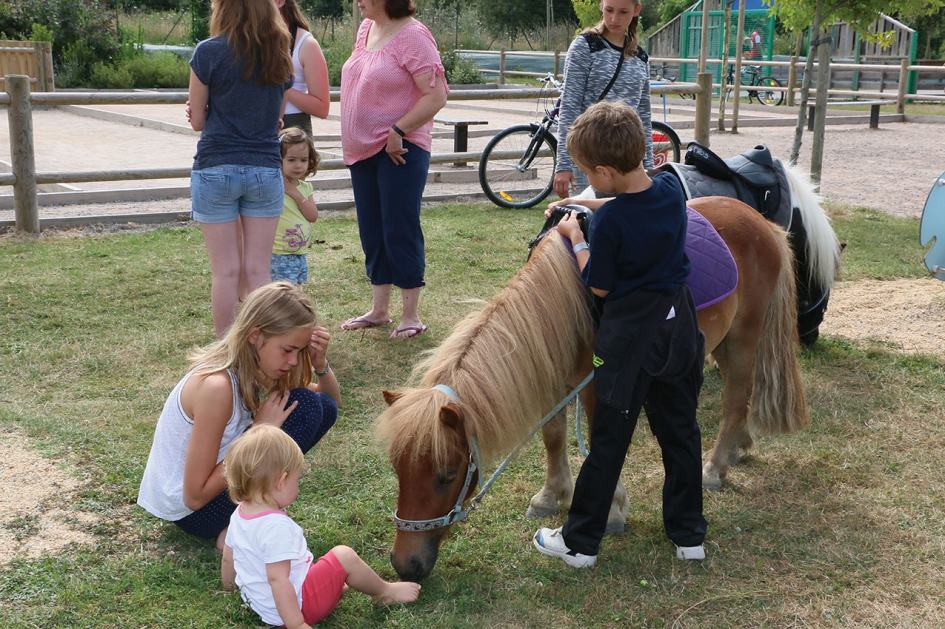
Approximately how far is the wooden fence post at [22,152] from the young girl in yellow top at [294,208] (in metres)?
3.39

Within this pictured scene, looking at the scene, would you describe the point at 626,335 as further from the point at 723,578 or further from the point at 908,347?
the point at 908,347

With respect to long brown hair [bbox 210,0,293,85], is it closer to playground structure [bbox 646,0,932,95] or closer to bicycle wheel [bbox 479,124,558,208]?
bicycle wheel [bbox 479,124,558,208]

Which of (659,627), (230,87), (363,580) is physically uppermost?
(230,87)

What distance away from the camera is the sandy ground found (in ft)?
9.42

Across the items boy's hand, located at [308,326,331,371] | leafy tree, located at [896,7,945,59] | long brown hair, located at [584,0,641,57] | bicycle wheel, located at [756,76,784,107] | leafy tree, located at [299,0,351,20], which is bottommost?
boy's hand, located at [308,326,331,371]

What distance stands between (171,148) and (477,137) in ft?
14.5

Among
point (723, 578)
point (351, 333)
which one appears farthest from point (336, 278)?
point (723, 578)

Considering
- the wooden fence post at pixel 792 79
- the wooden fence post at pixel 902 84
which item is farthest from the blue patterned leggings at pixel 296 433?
the wooden fence post at pixel 792 79

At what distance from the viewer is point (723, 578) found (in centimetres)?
259

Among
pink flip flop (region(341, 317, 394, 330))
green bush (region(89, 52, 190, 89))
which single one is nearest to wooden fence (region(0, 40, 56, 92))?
green bush (region(89, 52, 190, 89))

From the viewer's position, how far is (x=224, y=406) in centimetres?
243

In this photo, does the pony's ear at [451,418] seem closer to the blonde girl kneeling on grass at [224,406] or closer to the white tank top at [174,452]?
the blonde girl kneeling on grass at [224,406]

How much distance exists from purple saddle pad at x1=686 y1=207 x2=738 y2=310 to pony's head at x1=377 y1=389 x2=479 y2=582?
103 centimetres

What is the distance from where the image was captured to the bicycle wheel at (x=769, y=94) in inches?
840
